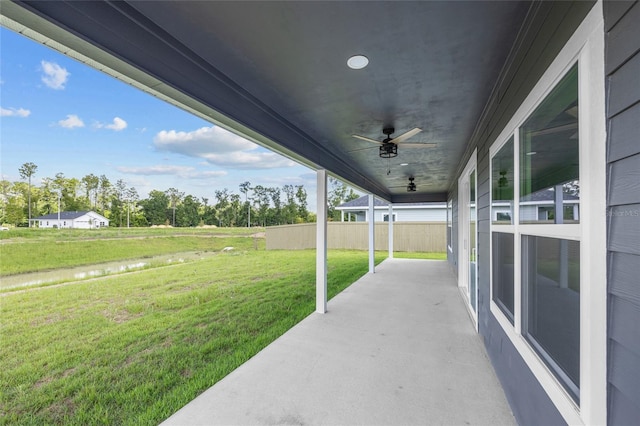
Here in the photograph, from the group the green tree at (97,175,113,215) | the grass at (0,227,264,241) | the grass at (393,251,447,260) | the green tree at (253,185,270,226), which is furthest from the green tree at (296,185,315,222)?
→ the green tree at (97,175,113,215)

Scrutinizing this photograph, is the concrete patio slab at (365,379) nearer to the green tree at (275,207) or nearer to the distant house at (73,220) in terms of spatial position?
the distant house at (73,220)

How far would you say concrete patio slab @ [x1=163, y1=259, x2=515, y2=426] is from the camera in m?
2.07

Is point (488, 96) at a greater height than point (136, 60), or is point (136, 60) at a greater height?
point (488, 96)

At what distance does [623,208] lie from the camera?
0.85m

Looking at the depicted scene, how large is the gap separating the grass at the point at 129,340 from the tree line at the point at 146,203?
1876 mm

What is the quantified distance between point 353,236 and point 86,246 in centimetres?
1038

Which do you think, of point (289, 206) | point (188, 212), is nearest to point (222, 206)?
point (188, 212)

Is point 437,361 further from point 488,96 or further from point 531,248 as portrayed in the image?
point 488,96

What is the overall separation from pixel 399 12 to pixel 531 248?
1.58m

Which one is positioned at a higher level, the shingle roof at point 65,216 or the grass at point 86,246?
the shingle roof at point 65,216

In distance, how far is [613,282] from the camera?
2.94 feet

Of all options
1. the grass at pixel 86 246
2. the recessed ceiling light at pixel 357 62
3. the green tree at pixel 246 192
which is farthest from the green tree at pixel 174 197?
the recessed ceiling light at pixel 357 62

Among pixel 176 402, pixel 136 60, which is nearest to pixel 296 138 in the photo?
pixel 136 60

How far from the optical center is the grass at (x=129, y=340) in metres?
2.34
